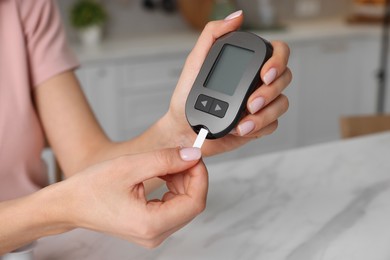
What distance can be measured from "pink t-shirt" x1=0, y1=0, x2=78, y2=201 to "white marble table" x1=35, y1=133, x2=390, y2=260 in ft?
0.64

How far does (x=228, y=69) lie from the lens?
91cm

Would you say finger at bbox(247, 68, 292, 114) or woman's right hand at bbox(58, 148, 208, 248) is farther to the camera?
finger at bbox(247, 68, 292, 114)

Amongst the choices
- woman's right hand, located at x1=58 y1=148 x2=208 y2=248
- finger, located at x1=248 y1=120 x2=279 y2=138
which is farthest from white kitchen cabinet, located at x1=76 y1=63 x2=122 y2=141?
woman's right hand, located at x1=58 y1=148 x2=208 y2=248

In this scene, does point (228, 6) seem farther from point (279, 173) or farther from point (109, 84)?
point (279, 173)

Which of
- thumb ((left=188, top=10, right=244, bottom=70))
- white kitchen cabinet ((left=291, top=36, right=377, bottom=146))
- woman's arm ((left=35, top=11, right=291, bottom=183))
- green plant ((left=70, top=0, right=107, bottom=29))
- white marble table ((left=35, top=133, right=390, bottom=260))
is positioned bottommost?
white kitchen cabinet ((left=291, top=36, right=377, bottom=146))

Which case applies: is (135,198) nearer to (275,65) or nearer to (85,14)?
(275,65)

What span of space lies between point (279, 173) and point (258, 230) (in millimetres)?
262

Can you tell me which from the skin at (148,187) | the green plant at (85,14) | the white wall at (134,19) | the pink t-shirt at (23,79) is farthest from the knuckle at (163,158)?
the white wall at (134,19)

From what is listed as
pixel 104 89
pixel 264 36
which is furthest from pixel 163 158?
pixel 264 36

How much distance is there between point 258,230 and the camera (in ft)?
3.56

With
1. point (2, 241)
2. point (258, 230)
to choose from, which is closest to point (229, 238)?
point (258, 230)

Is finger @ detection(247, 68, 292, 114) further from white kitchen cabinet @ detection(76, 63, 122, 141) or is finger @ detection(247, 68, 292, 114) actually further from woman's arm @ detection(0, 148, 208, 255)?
white kitchen cabinet @ detection(76, 63, 122, 141)

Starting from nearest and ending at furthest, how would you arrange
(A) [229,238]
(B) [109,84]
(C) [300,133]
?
(A) [229,238] → (B) [109,84] → (C) [300,133]

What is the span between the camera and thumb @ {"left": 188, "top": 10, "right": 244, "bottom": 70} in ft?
3.15
